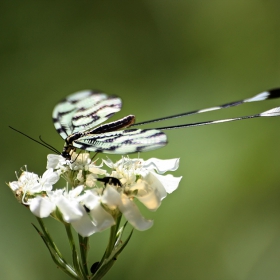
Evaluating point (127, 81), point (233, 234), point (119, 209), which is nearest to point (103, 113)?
point (119, 209)

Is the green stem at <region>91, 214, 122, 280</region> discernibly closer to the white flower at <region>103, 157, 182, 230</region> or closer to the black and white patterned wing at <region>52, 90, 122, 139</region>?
the white flower at <region>103, 157, 182, 230</region>

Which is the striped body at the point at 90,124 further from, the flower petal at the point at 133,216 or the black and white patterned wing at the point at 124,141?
the flower petal at the point at 133,216

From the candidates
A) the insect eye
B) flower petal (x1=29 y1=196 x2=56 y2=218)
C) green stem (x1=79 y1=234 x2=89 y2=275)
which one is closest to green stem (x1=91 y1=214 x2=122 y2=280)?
green stem (x1=79 y1=234 x2=89 y2=275)

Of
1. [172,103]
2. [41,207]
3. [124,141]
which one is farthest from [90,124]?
[172,103]

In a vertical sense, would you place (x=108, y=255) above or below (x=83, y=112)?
below

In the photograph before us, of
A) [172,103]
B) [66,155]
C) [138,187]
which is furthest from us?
A: [172,103]

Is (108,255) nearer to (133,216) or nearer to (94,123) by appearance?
(133,216)
